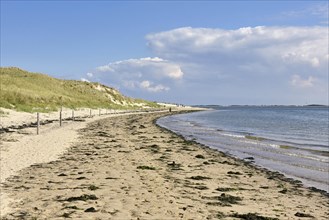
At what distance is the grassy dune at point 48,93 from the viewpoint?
64.7 meters

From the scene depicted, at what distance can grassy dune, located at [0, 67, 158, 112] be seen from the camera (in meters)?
64.7

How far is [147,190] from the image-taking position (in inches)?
500

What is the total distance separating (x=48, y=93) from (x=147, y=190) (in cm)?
7745

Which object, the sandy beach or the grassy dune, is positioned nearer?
the sandy beach

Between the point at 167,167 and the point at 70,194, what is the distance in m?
6.94

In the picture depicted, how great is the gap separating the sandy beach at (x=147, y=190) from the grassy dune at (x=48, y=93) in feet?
131

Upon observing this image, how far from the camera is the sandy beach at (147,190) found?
1028 centimetres

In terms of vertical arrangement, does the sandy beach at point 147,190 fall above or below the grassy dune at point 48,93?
below

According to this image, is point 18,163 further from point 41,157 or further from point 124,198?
point 124,198

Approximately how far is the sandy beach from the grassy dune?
40.0 metres

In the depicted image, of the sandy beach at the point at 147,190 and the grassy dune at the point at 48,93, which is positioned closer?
the sandy beach at the point at 147,190

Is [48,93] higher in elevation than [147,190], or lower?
higher

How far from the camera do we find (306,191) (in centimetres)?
1445

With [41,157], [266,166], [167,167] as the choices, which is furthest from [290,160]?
[41,157]
